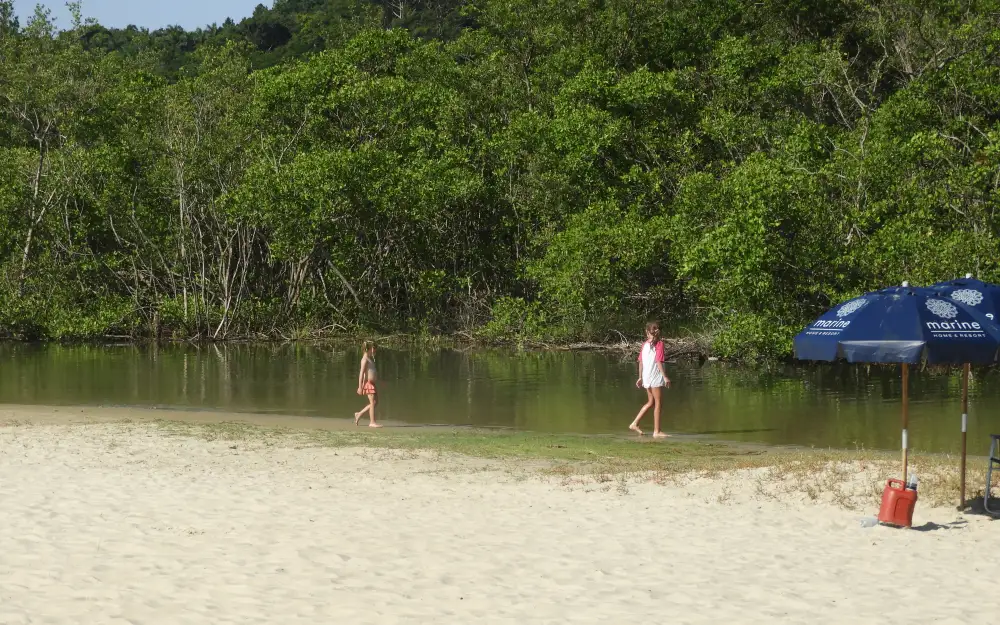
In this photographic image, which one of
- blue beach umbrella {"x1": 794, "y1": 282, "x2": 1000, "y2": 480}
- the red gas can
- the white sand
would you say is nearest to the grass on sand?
the white sand

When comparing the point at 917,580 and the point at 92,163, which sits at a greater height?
the point at 92,163

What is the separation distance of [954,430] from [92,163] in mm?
32127

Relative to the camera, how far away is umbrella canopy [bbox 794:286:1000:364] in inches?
370

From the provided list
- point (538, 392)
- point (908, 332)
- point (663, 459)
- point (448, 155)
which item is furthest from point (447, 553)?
point (448, 155)

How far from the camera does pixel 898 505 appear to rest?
9.84m

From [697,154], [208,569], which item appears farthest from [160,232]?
[208,569]

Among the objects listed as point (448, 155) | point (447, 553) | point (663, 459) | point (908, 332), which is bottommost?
point (447, 553)

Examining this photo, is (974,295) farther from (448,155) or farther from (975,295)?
(448,155)

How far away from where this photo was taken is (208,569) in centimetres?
849

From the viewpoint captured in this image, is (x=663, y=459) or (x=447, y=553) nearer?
(x=447, y=553)

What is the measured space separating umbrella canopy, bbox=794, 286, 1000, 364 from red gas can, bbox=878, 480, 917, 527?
1.18 meters

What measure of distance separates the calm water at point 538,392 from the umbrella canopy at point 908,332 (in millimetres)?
6481

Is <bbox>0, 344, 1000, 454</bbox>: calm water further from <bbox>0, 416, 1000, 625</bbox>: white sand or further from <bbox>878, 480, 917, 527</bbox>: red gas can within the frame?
<bbox>0, 416, 1000, 625</bbox>: white sand

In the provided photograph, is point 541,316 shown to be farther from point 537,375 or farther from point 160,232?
point 160,232
